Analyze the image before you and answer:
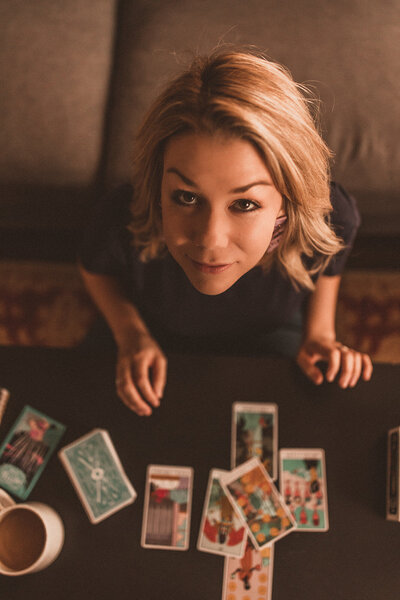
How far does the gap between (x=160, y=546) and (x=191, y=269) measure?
0.56 m

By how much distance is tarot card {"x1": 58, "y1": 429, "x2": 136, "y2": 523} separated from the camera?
36.5 inches

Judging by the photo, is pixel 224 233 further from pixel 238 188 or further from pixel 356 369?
pixel 356 369

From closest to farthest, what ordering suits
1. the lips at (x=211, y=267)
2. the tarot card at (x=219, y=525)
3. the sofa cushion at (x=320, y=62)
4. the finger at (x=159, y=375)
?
the lips at (x=211, y=267)
the tarot card at (x=219, y=525)
the finger at (x=159, y=375)
the sofa cushion at (x=320, y=62)

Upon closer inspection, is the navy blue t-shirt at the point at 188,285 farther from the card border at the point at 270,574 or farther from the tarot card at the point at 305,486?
the card border at the point at 270,574

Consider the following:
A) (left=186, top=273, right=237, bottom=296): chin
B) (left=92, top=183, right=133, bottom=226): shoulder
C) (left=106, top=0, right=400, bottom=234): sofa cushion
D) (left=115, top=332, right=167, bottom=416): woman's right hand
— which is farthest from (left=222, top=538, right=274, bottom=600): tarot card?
(left=106, top=0, right=400, bottom=234): sofa cushion

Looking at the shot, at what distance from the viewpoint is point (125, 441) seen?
38.6 inches

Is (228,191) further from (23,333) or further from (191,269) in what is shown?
(23,333)

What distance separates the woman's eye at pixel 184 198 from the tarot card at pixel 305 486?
0.56 metres

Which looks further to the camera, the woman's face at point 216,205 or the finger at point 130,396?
the finger at point 130,396

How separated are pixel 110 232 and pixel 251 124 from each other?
0.49 metres

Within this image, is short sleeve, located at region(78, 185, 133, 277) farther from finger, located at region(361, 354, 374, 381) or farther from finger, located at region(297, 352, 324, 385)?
finger, located at region(361, 354, 374, 381)

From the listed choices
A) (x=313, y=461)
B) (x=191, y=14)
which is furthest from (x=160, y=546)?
(x=191, y=14)

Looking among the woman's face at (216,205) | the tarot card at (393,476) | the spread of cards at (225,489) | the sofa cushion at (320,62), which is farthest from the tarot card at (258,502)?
the sofa cushion at (320,62)

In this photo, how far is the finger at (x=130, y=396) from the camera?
978mm
